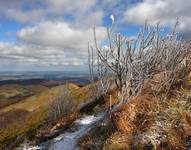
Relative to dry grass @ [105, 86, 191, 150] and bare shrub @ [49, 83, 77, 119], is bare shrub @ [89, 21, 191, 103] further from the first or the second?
bare shrub @ [49, 83, 77, 119]

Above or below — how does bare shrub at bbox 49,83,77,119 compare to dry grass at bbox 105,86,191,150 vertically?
below

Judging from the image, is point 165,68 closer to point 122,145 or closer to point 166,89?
point 166,89

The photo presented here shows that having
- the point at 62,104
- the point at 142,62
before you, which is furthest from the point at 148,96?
the point at 62,104

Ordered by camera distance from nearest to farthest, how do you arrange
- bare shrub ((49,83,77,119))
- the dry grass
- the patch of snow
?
the dry grass < the patch of snow < bare shrub ((49,83,77,119))

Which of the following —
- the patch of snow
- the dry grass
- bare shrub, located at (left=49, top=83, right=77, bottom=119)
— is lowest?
bare shrub, located at (left=49, top=83, right=77, bottom=119)

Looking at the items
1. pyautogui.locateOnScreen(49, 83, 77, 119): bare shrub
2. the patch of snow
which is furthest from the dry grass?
pyautogui.locateOnScreen(49, 83, 77, 119): bare shrub

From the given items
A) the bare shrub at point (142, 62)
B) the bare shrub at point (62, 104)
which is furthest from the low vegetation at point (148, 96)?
the bare shrub at point (62, 104)

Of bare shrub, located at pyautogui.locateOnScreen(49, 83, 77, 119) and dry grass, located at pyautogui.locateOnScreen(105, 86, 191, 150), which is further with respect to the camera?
bare shrub, located at pyautogui.locateOnScreen(49, 83, 77, 119)

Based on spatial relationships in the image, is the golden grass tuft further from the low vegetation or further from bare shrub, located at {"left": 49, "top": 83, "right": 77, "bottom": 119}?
bare shrub, located at {"left": 49, "top": 83, "right": 77, "bottom": 119}

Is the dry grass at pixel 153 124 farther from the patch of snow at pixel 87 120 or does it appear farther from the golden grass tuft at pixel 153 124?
the patch of snow at pixel 87 120

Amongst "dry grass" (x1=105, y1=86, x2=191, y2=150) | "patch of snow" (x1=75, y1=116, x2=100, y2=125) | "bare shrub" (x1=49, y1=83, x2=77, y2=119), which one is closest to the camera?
"dry grass" (x1=105, y1=86, x2=191, y2=150)

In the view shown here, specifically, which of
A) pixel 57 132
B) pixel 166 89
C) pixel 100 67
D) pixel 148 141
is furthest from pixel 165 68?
pixel 57 132

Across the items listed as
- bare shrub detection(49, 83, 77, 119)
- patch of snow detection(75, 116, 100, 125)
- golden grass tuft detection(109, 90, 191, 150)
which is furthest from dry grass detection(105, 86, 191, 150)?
bare shrub detection(49, 83, 77, 119)

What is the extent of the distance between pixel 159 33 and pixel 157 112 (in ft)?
12.8
